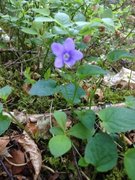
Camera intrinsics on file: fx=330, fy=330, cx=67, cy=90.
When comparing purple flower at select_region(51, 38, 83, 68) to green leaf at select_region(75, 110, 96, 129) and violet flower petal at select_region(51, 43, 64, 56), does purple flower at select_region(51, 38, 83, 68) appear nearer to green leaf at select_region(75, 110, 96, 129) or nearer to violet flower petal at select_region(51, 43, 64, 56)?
violet flower petal at select_region(51, 43, 64, 56)

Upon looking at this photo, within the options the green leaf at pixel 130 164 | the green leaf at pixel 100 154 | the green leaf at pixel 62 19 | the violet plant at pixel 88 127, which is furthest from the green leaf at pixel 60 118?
the green leaf at pixel 62 19

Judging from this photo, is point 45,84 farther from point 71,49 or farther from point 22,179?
point 22,179

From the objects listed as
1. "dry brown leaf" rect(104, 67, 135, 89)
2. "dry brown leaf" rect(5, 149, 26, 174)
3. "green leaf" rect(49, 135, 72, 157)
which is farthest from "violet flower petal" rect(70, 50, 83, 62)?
"dry brown leaf" rect(104, 67, 135, 89)

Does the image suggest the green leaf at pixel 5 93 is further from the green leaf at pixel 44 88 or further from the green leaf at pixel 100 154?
the green leaf at pixel 100 154

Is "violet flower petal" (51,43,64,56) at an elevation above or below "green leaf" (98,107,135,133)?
above

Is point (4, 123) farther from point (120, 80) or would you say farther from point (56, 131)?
point (120, 80)

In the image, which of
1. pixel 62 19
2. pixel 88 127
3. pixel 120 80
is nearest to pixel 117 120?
pixel 88 127

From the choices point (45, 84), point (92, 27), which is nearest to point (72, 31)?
point (92, 27)

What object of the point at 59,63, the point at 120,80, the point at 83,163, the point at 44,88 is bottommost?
the point at 120,80
